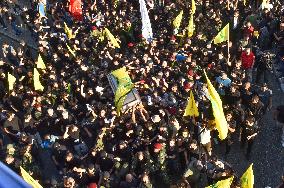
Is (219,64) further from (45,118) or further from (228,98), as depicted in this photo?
(45,118)

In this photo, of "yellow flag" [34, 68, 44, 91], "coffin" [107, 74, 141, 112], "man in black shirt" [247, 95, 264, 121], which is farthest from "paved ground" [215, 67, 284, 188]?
"yellow flag" [34, 68, 44, 91]

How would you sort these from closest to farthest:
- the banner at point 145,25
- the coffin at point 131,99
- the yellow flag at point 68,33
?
the coffin at point 131,99 → the banner at point 145,25 → the yellow flag at point 68,33

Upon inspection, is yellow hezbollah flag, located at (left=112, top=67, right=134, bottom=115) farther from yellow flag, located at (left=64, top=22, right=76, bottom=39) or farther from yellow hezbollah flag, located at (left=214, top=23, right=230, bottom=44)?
yellow flag, located at (left=64, top=22, right=76, bottom=39)

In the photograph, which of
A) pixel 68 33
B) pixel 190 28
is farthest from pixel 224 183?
pixel 68 33

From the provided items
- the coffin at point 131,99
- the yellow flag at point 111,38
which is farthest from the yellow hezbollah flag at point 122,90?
the yellow flag at point 111,38

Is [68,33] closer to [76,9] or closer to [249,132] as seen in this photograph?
[76,9]

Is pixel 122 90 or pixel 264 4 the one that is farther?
pixel 264 4

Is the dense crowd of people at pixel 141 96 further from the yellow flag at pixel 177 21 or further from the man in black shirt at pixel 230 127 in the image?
the yellow flag at pixel 177 21
